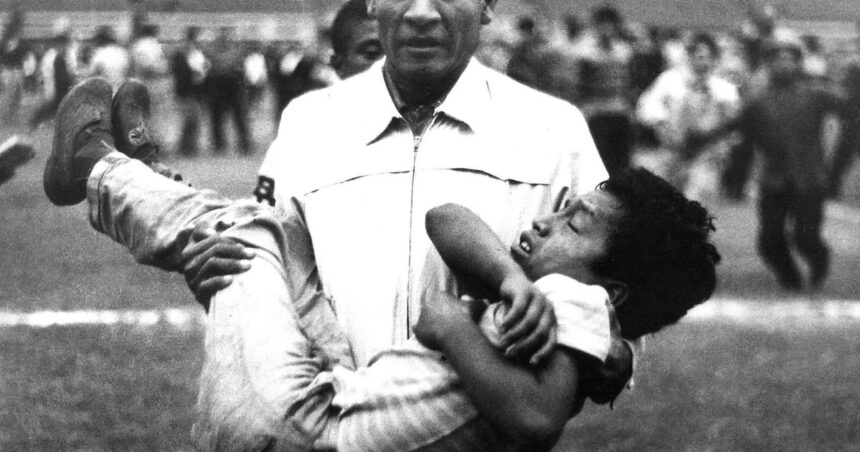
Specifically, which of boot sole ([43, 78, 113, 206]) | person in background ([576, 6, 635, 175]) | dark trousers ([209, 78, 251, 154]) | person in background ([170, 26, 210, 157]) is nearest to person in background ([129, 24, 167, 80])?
person in background ([170, 26, 210, 157])

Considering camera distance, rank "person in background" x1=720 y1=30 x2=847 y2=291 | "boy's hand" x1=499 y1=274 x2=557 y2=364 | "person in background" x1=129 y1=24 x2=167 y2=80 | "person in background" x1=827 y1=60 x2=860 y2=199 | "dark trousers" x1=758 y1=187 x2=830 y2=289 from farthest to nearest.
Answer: "person in background" x1=129 y1=24 x2=167 y2=80 < "person in background" x1=827 y1=60 x2=860 y2=199 < "dark trousers" x1=758 y1=187 x2=830 y2=289 < "person in background" x1=720 y1=30 x2=847 y2=291 < "boy's hand" x1=499 y1=274 x2=557 y2=364

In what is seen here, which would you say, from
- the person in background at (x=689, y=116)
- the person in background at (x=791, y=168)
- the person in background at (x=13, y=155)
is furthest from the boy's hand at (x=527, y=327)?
the person in background at (x=689, y=116)

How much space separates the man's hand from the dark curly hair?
2.57 feet

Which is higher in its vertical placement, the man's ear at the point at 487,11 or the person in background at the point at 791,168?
the man's ear at the point at 487,11

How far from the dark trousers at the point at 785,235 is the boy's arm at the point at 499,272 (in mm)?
8264

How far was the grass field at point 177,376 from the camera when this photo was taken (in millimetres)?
6504

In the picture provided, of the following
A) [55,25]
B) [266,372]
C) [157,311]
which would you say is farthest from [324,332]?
[55,25]

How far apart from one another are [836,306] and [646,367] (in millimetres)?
3448

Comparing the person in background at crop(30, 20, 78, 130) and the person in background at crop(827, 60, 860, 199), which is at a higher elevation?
the person in background at crop(30, 20, 78, 130)

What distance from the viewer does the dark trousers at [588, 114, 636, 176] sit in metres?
11.5

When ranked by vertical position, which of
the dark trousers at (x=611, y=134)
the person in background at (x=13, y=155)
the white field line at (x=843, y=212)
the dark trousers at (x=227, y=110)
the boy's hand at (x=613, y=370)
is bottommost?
the white field line at (x=843, y=212)

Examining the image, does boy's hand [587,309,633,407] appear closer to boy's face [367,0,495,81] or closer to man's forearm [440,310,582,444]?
man's forearm [440,310,582,444]

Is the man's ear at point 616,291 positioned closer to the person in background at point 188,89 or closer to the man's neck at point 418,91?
the man's neck at point 418,91

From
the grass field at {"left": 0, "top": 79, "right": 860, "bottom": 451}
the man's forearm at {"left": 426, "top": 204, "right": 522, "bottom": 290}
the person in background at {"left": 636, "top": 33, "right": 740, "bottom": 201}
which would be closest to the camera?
the man's forearm at {"left": 426, "top": 204, "right": 522, "bottom": 290}
